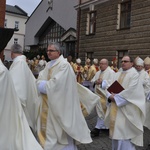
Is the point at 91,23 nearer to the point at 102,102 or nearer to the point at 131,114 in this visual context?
the point at 102,102

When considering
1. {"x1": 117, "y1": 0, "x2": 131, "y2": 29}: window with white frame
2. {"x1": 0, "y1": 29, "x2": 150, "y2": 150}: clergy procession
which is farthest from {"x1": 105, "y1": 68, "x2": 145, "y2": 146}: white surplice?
{"x1": 117, "y1": 0, "x2": 131, "y2": 29}: window with white frame

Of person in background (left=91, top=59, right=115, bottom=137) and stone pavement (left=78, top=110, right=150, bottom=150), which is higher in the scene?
person in background (left=91, top=59, right=115, bottom=137)

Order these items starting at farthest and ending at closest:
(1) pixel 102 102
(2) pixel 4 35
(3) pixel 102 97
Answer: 1. (3) pixel 102 97
2. (1) pixel 102 102
3. (2) pixel 4 35

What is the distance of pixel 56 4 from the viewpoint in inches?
1310

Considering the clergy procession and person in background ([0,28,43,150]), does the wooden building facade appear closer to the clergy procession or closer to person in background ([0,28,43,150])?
the clergy procession

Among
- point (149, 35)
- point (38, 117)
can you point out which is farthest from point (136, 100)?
point (149, 35)

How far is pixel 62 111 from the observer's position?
4758 millimetres

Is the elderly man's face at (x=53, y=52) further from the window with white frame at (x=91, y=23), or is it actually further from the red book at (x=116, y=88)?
Answer: the window with white frame at (x=91, y=23)

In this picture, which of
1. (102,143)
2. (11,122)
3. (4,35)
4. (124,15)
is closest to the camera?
(4,35)

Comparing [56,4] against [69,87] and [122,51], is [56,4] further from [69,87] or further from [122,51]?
[69,87]

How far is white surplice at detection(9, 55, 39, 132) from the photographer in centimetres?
507

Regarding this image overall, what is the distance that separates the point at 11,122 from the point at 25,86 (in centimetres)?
217

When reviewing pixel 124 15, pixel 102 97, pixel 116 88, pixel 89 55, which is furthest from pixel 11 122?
pixel 89 55

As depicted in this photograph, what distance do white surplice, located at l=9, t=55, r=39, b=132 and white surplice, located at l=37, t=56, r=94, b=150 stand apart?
34 cm
